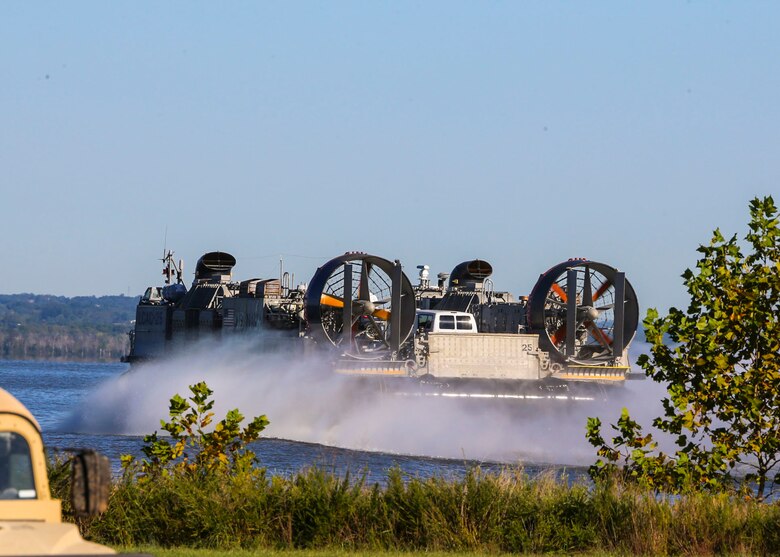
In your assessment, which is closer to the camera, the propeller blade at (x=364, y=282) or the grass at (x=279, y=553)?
the grass at (x=279, y=553)

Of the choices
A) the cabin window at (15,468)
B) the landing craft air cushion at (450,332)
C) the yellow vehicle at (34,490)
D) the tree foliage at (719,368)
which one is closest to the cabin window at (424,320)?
the landing craft air cushion at (450,332)

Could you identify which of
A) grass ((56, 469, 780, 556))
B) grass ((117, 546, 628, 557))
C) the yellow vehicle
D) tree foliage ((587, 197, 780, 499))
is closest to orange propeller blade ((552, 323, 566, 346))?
tree foliage ((587, 197, 780, 499))

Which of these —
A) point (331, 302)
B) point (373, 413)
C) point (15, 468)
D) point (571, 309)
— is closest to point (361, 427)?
Answer: point (373, 413)

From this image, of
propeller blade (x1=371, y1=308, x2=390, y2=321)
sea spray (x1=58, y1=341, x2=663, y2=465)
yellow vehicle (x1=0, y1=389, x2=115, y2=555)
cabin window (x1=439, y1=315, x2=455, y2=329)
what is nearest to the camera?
yellow vehicle (x1=0, y1=389, x2=115, y2=555)

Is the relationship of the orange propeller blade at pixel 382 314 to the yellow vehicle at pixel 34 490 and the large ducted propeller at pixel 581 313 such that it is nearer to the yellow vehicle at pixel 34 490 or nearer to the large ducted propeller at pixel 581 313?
the large ducted propeller at pixel 581 313

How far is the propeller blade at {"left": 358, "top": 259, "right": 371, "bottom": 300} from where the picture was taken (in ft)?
137

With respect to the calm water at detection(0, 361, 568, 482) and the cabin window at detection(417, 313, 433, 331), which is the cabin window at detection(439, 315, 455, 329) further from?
the calm water at detection(0, 361, 568, 482)

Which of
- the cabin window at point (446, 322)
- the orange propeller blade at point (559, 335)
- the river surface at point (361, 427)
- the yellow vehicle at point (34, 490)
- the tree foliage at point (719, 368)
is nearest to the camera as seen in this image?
the yellow vehicle at point (34, 490)

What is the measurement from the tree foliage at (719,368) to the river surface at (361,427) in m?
15.0

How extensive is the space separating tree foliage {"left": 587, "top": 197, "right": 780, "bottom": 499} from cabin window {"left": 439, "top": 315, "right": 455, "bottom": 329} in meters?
27.5

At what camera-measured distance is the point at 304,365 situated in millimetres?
42656

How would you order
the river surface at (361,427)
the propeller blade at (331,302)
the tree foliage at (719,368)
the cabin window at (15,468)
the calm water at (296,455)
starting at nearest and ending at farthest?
the cabin window at (15,468) → the tree foliage at (719,368) → the calm water at (296,455) → the river surface at (361,427) → the propeller blade at (331,302)

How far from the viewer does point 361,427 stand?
38.3 m

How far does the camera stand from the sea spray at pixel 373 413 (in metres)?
37.0
